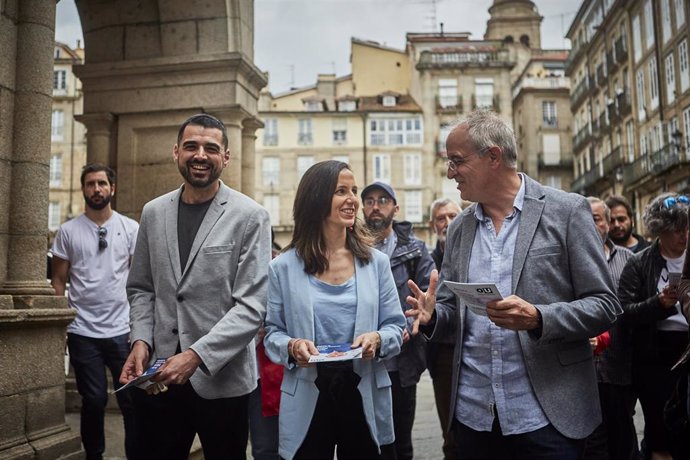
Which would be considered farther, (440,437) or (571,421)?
(440,437)

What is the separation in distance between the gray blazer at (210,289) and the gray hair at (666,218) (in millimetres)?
2604

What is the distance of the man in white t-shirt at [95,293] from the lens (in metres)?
4.93

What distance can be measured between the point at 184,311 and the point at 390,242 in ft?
7.04

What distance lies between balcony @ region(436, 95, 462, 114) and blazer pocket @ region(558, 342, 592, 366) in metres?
43.4

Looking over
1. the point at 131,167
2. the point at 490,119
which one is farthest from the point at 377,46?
the point at 490,119

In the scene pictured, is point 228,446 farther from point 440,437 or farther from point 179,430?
point 440,437

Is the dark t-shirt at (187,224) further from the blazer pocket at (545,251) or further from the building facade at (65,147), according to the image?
the building facade at (65,147)

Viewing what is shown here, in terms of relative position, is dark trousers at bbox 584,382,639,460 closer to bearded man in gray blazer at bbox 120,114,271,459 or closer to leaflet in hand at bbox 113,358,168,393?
bearded man in gray blazer at bbox 120,114,271,459

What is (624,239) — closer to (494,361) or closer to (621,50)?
(494,361)

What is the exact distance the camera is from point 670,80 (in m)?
28.3

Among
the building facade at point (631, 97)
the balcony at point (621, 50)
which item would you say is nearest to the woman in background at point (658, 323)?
the building facade at point (631, 97)

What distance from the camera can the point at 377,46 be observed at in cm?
4906

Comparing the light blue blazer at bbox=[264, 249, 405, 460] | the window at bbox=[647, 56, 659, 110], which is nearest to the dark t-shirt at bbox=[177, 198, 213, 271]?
the light blue blazer at bbox=[264, 249, 405, 460]

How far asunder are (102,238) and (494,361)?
3496mm
